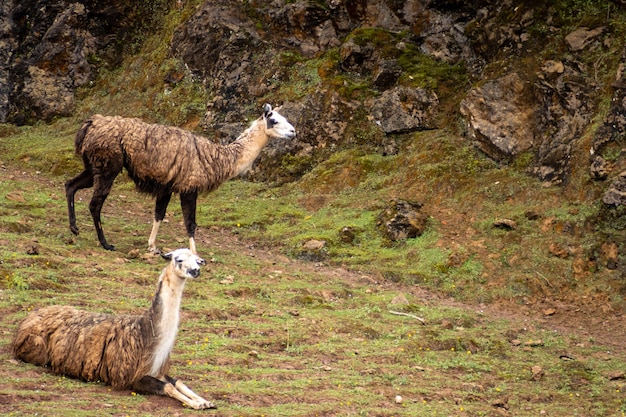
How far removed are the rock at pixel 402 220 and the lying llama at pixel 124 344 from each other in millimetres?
8472

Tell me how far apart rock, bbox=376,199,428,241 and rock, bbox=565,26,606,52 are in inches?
187

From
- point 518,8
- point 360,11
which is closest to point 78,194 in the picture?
point 360,11

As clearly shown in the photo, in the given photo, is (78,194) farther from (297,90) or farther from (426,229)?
(426,229)

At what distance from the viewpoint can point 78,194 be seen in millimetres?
18266

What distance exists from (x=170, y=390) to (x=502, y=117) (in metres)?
11.8

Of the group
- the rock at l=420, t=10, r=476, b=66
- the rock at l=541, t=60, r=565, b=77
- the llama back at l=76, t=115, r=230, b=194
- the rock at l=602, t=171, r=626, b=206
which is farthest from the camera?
the rock at l=420, t=10, r=476, b=66

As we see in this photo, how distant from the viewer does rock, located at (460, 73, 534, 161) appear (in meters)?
17.1

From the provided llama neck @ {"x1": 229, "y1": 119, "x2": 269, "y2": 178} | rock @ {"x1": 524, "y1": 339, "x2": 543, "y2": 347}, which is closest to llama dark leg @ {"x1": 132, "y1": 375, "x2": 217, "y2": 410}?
rock @ {"x1": 524, "y1": 339, "x2": 543, "y2": 347}

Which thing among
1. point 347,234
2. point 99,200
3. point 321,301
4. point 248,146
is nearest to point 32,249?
point 99,200

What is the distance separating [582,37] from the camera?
679 inches

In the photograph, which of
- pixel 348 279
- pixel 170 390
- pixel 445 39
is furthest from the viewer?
pixel 445 39

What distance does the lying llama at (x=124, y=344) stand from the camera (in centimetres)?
756

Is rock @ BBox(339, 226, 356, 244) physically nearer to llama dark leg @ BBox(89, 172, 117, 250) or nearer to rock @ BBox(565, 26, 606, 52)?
llama dark leg @ BBox(89, 172, 117, 250)

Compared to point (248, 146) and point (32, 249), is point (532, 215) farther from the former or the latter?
point (32, 249)
